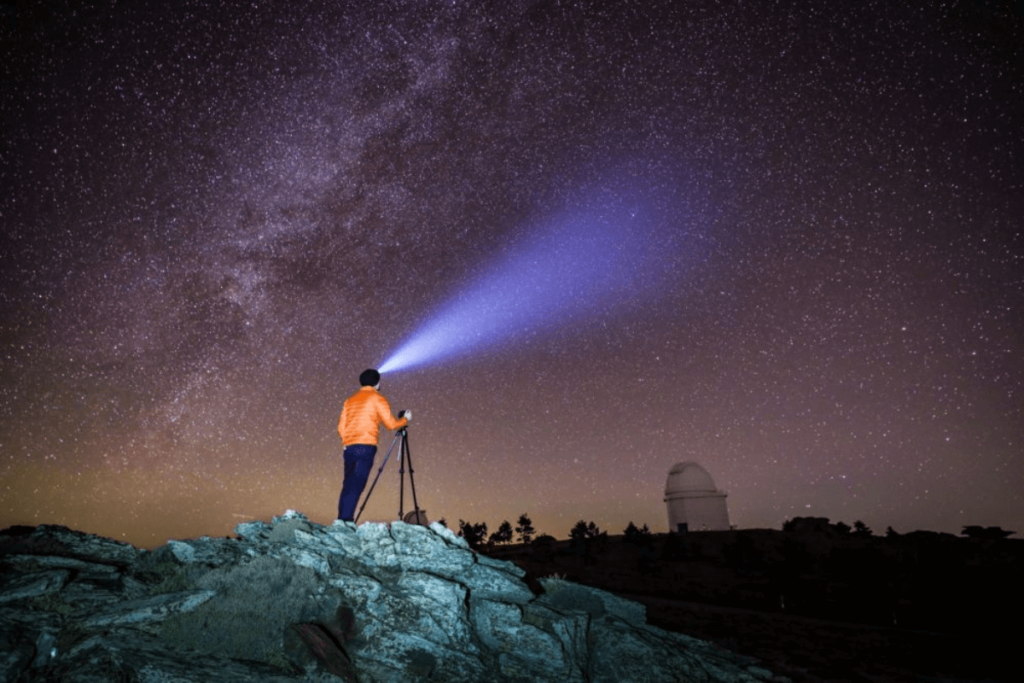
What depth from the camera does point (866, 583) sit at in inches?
823

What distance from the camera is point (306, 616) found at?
5551 mm

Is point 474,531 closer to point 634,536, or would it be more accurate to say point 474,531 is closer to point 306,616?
point 634,536

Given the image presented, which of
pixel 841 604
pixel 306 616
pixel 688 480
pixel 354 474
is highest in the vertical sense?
pixel 688 480

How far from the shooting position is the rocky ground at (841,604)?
10.7 meters

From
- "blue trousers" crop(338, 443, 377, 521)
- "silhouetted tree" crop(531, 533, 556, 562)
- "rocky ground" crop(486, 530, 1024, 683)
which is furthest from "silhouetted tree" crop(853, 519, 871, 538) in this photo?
"blue trousers" crop(338, 443, 377, 521)

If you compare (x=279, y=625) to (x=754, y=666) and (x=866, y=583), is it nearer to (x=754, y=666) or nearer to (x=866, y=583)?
(x=754, y=666)

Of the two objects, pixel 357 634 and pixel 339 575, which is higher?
pixel 339 575

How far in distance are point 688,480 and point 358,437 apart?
157ft

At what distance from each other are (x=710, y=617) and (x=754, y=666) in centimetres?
624

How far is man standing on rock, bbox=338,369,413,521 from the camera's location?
28.1 feet

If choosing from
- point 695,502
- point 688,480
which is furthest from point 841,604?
point 688,480

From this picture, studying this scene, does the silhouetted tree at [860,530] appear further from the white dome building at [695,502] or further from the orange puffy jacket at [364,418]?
the orange puffy jacket at [364,418]

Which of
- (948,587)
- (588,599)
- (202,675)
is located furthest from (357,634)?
(948,587)

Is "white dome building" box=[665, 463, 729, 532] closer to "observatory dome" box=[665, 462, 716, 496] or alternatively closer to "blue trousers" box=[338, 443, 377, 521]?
"observatory dome" box=[665, 462, 716, 496]
